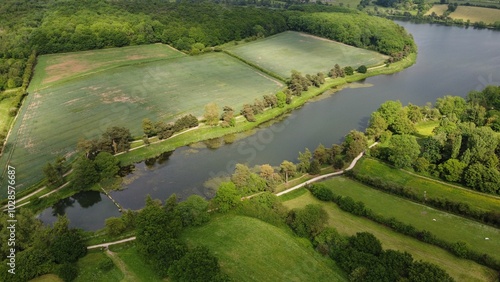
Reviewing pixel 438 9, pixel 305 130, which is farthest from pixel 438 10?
pixel 305 130

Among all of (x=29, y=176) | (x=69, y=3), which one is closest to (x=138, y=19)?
(x=69, y=3)

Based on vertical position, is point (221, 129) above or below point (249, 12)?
below

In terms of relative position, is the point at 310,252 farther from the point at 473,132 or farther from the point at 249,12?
the point at 249,12

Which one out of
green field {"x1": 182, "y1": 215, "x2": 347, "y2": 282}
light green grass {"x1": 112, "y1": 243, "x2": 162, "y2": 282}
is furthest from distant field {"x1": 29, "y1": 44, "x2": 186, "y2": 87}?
green field {"x1": 182, "y1": 215, "x2": 347, "y2": 282}

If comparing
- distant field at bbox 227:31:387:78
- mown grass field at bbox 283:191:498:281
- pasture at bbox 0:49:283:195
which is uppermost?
distant field at bbox 227:31:387:78

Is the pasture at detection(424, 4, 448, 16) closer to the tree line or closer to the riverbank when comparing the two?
the riverbank
